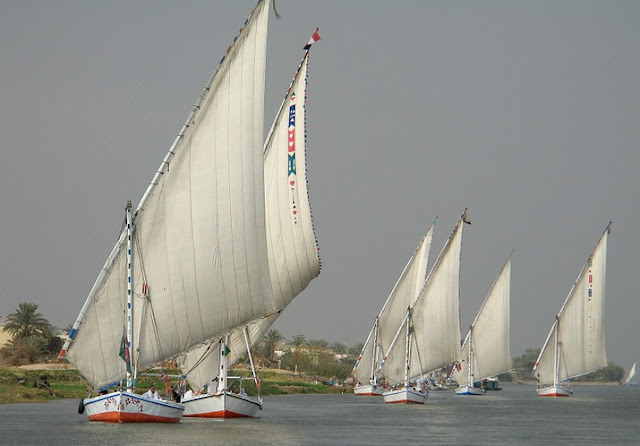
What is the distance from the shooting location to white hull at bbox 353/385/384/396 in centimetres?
12062

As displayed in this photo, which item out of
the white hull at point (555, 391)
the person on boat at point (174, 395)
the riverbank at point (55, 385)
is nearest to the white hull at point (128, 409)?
the person on boat at point (174, 395)

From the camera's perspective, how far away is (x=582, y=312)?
11900 cm

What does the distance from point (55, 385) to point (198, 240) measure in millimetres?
54347

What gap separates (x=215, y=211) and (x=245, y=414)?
43.0 ft

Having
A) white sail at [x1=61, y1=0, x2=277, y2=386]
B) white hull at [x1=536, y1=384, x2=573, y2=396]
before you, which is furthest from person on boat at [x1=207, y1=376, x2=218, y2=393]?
white hull at [x1=536, y1=384, x2=573, y2=396]

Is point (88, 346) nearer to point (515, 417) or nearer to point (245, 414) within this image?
point (245, 414)

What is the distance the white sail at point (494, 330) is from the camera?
403 feet

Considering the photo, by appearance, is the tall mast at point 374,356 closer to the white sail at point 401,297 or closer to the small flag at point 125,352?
the white sail at point 401,297

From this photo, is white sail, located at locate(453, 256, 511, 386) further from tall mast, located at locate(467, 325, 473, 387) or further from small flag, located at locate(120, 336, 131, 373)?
small flag, located at locate(120, 336, 131, 373)

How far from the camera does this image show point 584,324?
11912 centimetres

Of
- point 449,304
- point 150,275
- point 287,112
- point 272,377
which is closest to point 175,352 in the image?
point 150,275

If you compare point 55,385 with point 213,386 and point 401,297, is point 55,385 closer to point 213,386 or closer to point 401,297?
point 401,297

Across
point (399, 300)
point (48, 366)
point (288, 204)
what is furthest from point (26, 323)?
point (288, 204)

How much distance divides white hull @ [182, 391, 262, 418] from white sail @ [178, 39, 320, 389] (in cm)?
387
